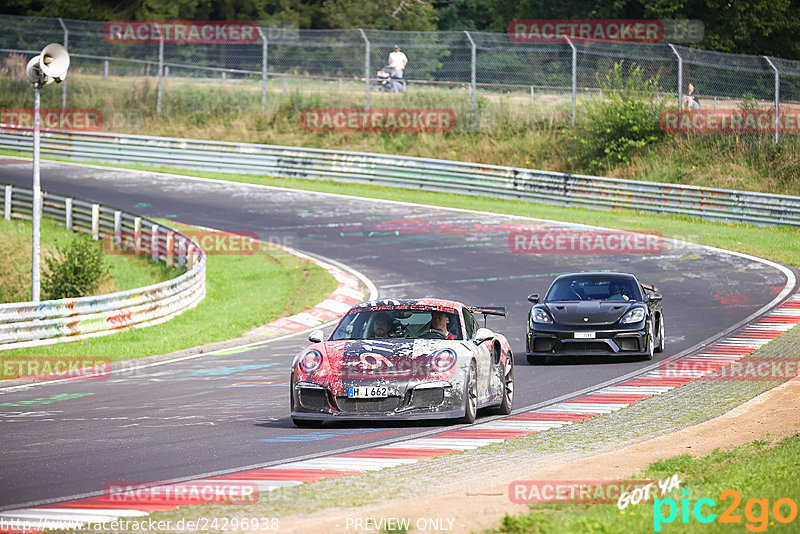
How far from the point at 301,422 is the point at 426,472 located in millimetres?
2904

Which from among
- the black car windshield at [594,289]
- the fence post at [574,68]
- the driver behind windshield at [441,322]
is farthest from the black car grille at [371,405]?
the fence post at [574,68]

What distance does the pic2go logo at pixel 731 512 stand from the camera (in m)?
6.61

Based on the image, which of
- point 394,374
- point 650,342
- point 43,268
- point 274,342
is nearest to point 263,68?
point 43,268

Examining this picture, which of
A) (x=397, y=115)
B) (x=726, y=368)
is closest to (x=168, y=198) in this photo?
(x=397, y=115)

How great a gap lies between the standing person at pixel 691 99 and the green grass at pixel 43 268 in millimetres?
19149

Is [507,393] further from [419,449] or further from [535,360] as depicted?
[535,360]

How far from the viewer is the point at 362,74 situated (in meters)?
42.8

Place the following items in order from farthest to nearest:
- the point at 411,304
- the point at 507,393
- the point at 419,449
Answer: the point at 507,393 < the point at 411,304 < the point at 419,449

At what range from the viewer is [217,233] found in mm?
31922

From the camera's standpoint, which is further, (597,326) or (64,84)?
(64,84)

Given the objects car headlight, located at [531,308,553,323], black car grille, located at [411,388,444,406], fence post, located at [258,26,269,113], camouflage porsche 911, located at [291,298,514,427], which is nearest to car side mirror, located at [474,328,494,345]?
camouflage porsche 911, located at [291,298,514,427]

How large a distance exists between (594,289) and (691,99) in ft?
73.3

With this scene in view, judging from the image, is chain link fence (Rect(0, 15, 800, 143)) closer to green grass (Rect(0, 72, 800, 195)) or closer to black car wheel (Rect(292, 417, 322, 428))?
green grass (Rect(0, 72, 800, 195))

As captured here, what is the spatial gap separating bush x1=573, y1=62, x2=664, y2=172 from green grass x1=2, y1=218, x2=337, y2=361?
50.5 ft
